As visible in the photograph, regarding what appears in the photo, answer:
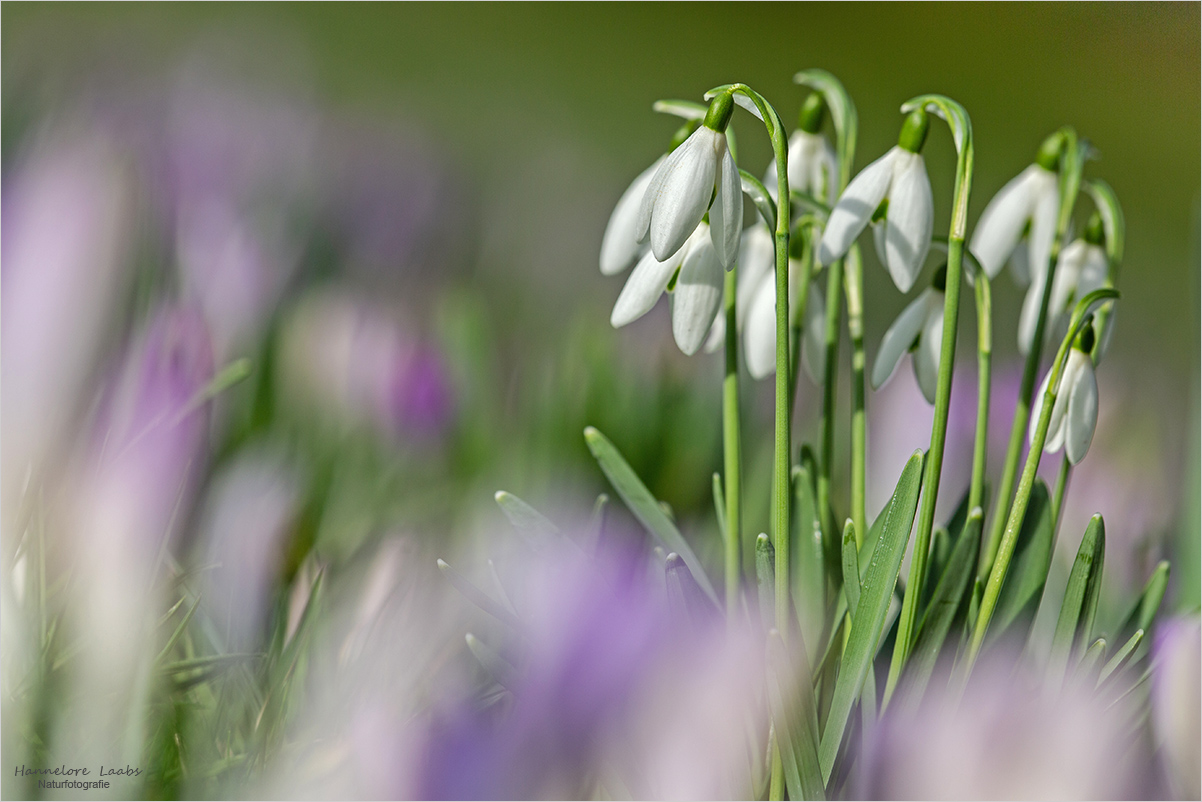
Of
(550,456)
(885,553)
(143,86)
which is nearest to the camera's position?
(885,553)

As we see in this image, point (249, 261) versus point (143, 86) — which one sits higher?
point (143, 86)

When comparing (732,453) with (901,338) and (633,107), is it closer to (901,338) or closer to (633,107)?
(901,338)

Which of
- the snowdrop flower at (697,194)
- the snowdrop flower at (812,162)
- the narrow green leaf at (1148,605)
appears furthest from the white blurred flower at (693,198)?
the narrow green leaf at (1148,605)

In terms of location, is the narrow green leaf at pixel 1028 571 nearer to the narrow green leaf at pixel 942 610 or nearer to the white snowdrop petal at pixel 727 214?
the narrow green leaf at pixel 942 610

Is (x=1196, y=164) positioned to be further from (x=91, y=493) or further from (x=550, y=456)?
(x=91, y=493)

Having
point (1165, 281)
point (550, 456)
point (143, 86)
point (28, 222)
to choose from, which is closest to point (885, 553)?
point (550, 456)

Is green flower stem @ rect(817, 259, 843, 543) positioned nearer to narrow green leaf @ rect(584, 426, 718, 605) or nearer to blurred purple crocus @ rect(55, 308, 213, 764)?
narrow green leaf @ rect(584, 426, 718, 605)
